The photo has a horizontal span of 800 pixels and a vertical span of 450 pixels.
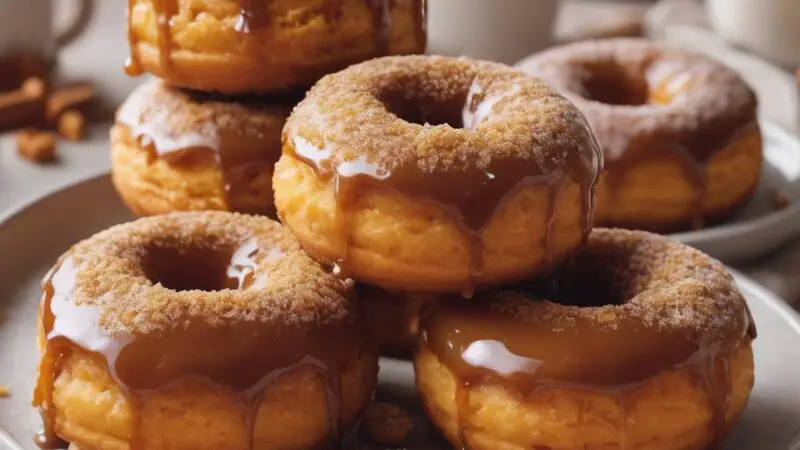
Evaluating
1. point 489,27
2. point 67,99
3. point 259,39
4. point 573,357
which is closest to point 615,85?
point 489,27

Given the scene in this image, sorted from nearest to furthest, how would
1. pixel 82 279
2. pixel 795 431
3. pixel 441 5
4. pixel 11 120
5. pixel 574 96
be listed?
pixel 82 279 → pixel 795 431 → pixel 574 96 → pixel 11 120 → pixel 441 5

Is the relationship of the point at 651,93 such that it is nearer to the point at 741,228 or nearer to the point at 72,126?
the point at 741,228

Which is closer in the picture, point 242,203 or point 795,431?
point 795,431

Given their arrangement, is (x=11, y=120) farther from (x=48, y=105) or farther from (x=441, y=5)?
(x=441, y=5)

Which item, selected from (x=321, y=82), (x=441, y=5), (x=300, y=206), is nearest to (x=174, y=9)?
(x=321, y=82)

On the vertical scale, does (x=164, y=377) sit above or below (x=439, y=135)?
below

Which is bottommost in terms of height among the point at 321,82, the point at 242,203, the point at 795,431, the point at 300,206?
the point at 795,431

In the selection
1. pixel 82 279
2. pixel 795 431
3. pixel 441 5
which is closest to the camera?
pixel 82 279
